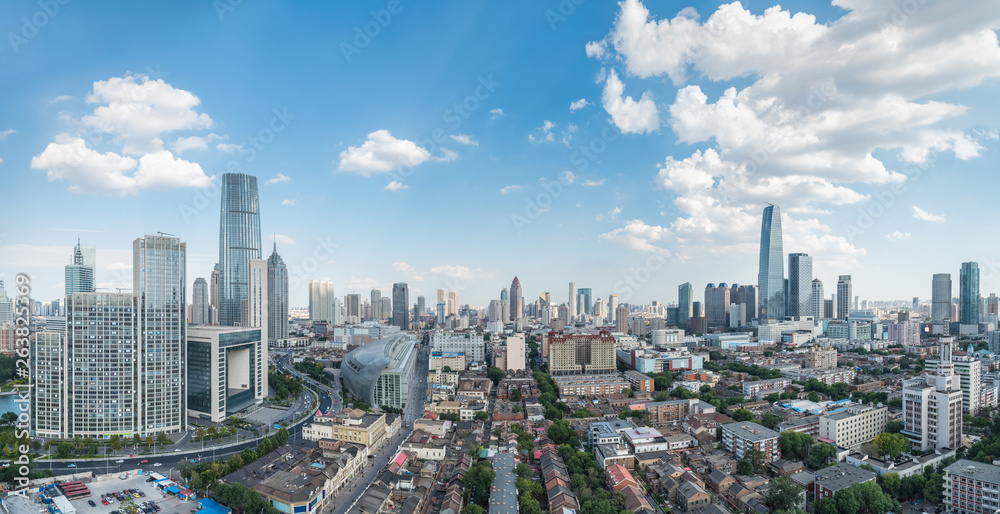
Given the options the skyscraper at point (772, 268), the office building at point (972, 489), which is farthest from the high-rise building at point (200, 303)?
the skyscraper at point (772, 268)

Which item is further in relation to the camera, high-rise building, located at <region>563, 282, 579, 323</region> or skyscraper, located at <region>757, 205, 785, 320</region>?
high-rise building, located at <region>563, 282, 579, 323</region>

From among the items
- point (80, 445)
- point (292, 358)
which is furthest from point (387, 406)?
point (292, 358)

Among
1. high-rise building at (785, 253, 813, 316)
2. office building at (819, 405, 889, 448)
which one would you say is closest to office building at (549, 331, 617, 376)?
office building at (819, 405, 889, 448)

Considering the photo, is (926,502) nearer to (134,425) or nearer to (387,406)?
(387,406)

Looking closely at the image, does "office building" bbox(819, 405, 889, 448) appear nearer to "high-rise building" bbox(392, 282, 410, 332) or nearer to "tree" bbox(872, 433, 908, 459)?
"tree" bbox(872, 433, 908, 459)

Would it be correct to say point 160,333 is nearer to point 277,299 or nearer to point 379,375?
point 379,375

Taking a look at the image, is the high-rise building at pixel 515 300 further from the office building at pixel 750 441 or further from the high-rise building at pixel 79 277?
the office building at pixel 750 441
